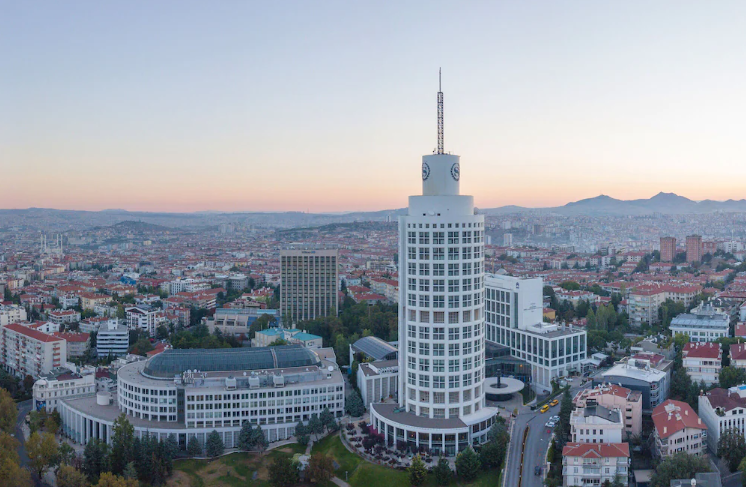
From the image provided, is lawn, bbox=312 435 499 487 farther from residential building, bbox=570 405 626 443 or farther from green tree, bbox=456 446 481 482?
residential building, bbox=570 405 626 443

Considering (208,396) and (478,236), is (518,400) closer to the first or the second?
(478,236)

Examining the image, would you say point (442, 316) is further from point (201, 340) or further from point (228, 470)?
point (201, 340)

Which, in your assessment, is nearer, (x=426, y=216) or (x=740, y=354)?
(x=426, y=216)

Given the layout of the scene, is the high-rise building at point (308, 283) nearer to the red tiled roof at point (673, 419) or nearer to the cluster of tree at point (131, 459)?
the cluster of tree at point (131, 459)

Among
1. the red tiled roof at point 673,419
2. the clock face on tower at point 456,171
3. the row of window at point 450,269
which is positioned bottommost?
the red tiled roof at point 673,419

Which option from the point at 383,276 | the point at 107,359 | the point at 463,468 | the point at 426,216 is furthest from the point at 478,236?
the point at 383,276

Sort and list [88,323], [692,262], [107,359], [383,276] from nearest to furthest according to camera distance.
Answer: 1. [107,359]
2. [88,323]
3. [383,276]
4. [692,262]

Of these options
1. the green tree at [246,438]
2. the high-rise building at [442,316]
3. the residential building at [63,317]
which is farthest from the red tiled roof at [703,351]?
the residential building at [63,317]
